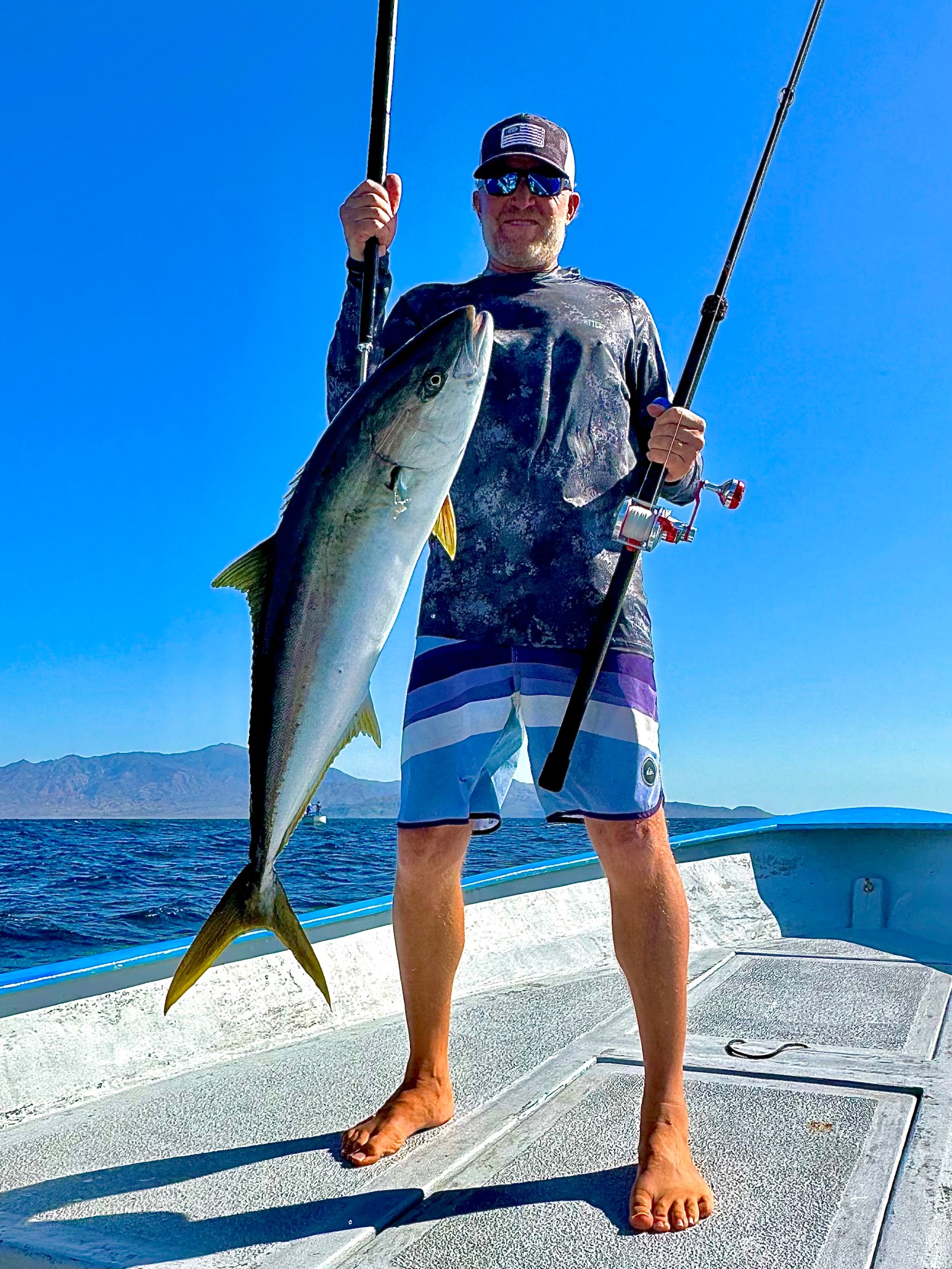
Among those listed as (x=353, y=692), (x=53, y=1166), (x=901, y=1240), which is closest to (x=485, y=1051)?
(x=53, y=1166)

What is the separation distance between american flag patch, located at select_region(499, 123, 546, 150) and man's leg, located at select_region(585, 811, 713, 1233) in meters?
1.71

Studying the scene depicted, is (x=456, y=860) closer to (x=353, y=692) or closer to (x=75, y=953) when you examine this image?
(x=353, y=692)

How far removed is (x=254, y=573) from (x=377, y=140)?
1130mm

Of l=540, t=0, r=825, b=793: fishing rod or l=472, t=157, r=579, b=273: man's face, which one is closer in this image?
l=540, t=0, r=825, b=793: fishing rod

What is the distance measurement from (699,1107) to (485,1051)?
0.81 meters

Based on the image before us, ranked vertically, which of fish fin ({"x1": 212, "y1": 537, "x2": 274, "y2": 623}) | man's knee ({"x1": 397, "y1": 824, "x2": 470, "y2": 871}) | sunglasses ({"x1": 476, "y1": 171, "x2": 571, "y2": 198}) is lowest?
man's knee ({"x1": 397, "y1": 824, "x2": 470, "y2": 871})

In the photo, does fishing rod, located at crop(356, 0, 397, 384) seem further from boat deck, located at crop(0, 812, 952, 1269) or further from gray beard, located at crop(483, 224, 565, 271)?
boat deck, located at crop(0, 812, 952, 1269)

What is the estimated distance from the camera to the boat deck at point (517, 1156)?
198 cm

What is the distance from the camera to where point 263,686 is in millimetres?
2041

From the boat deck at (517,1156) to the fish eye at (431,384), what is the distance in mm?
1633

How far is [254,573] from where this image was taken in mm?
2094

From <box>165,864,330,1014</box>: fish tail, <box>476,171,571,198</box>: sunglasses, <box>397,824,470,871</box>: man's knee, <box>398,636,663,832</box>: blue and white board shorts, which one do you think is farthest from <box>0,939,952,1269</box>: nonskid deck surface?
<box>476,171,571,198</box>: sunglasses

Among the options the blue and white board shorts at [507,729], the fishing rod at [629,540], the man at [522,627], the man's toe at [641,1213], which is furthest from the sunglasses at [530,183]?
the man's toe at [641,1213]

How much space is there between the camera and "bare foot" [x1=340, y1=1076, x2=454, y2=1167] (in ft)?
7.81
